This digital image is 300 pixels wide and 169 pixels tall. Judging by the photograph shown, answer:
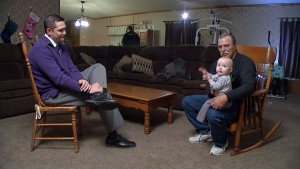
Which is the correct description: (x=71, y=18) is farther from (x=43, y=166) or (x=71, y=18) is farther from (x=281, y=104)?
(x=43, y=166)

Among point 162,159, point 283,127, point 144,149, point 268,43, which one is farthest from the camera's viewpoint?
point 268,43

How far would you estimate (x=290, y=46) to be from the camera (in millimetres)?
6086

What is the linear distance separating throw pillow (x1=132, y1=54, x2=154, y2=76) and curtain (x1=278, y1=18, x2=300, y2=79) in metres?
3.73

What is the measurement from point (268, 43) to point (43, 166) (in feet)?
20.6

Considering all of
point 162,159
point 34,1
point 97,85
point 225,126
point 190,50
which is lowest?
point 162,159

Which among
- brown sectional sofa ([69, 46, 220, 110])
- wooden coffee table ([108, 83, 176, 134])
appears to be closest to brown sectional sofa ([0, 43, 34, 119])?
brown sectional sofa ([69, 46, 220, 110])

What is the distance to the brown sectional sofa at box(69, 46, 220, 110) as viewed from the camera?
3.67m

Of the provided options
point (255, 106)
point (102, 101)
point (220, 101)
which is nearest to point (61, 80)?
point (102, 101)

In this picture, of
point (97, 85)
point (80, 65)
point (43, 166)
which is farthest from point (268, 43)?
point (43, 166)

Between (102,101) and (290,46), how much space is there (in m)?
5.75

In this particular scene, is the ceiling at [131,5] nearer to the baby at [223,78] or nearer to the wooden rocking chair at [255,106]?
the wooden rocking chair at [255,106]

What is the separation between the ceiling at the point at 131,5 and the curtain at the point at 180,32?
52cm

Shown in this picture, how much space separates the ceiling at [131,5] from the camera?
22.4ft

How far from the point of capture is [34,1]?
4852 mm
